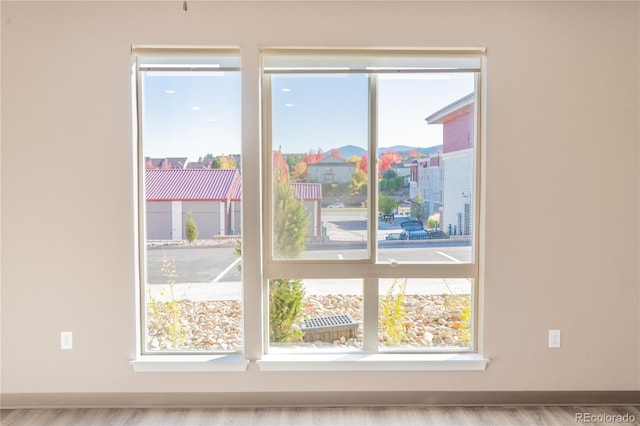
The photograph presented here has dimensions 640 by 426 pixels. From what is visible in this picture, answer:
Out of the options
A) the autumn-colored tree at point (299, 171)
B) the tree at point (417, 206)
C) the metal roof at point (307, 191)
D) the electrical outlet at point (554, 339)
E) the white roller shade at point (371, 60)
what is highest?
the white roller shade at point (371, 60)

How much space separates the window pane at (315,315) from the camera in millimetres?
2564

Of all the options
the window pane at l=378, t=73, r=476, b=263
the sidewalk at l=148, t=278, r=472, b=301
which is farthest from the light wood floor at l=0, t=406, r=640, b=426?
the window pane at l=378, t=73, r=476, b=263

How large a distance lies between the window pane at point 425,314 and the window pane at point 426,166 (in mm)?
184

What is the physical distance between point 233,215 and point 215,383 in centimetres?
109

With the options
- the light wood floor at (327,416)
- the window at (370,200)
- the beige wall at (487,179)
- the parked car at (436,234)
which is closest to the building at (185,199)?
the beige wall at (487,179)

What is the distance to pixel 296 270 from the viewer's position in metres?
2.54

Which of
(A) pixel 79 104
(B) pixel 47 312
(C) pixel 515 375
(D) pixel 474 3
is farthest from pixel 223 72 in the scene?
(C) pixel 515 375

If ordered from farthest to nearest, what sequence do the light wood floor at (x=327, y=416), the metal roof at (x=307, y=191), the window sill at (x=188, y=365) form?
the metal roof at (x=307, y=191)
the window sill at (x=188, y=365)
the light wood floor at (x=327, y=416)

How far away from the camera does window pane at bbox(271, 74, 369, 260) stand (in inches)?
99.0

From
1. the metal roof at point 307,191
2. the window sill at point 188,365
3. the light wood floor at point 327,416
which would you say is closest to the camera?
the light wood floor at point 327,416

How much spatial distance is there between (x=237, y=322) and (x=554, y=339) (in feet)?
6.81

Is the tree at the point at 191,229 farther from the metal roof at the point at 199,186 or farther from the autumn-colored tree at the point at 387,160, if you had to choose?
the autumn-colored tree at the point at 387,160

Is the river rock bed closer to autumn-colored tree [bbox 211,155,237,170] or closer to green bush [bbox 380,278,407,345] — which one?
green bush [bbox 380,278,407,345]

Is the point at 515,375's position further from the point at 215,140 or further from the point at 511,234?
the point at 215,140
